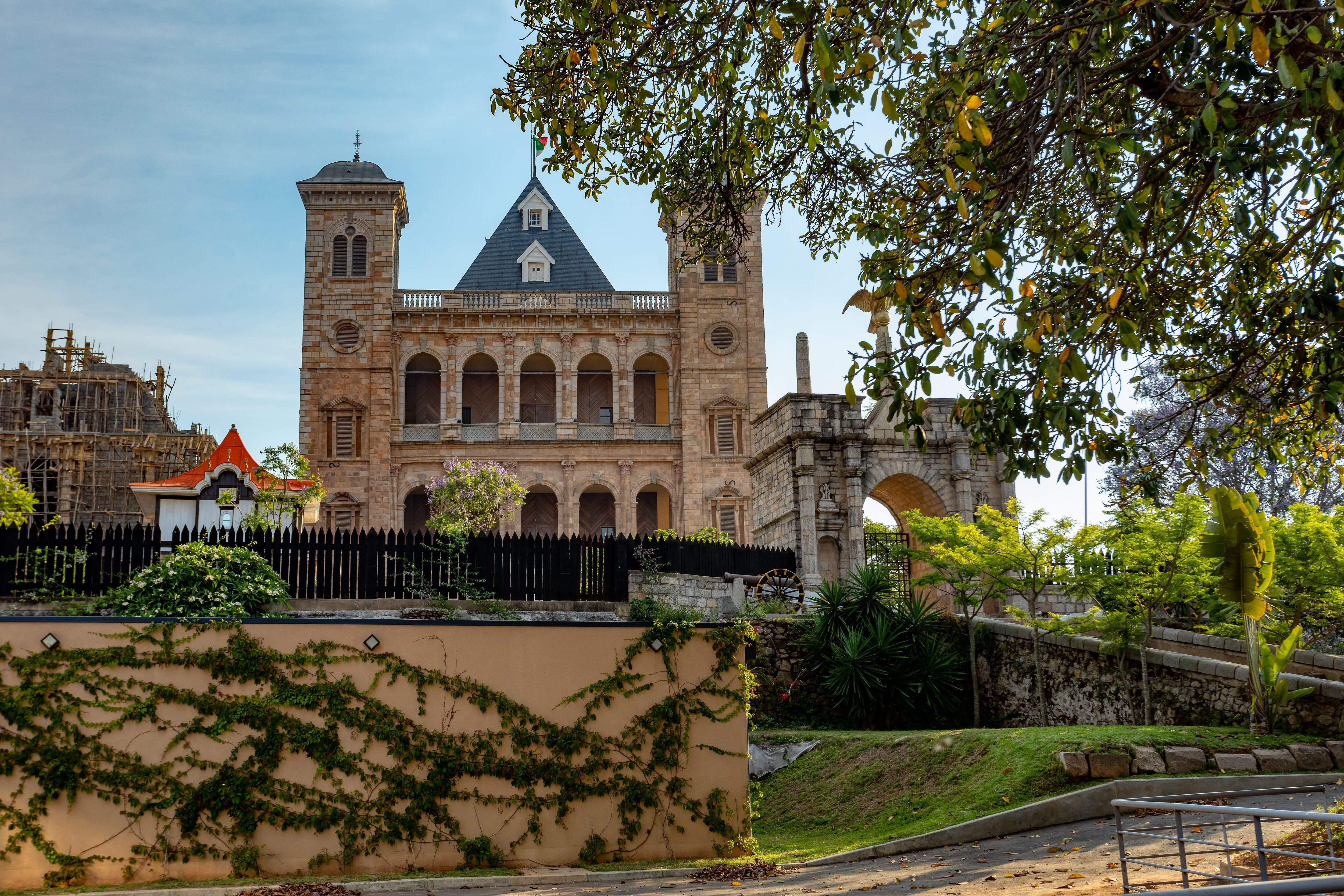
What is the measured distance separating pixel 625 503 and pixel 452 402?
7.78 meters

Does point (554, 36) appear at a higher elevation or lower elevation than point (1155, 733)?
higher

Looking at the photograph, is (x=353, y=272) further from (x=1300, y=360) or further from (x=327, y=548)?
(x=1300, y=360)

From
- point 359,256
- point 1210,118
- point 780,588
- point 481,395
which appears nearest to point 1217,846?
point 1210,118

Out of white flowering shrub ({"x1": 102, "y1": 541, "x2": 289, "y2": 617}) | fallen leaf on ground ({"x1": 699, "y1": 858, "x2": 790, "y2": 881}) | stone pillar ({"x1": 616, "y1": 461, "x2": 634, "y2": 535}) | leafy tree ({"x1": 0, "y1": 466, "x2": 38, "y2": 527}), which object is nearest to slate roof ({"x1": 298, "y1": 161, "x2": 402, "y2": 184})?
stone pillar ({"x1": 616, "y1": 461, "x2": 634, "y2": 535})

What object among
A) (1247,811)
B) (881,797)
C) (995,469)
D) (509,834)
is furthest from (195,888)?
(995,469)

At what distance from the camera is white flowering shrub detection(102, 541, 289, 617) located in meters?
13.8

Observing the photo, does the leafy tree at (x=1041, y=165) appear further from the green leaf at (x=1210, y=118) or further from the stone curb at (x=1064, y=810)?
the stone curb at (x=1064, y=810)

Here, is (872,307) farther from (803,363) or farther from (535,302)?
(535,302)

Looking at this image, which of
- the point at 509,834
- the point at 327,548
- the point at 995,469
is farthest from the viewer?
the point at 995,469

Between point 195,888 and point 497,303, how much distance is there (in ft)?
116

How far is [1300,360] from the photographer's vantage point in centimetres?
829

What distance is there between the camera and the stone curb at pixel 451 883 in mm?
9023

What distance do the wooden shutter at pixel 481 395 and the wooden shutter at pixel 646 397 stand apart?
5.74 metres

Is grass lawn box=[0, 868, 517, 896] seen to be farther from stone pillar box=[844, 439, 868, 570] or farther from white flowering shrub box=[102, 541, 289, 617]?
stone pillar box=[844, 439, 868, 570]
